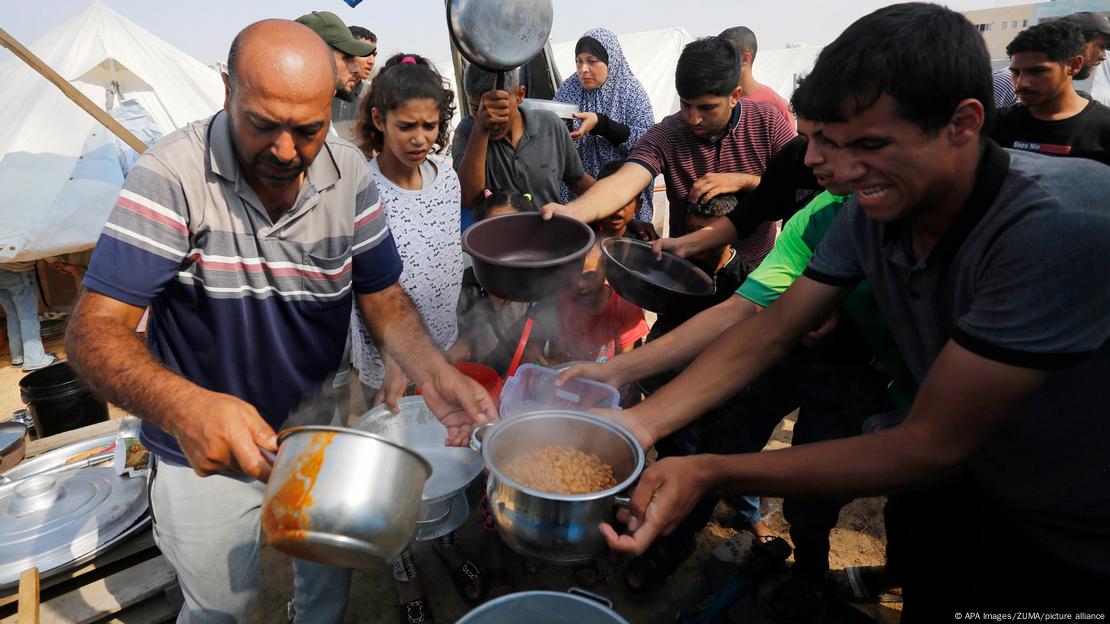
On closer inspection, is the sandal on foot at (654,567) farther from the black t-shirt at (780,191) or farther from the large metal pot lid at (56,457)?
the large metal pot lid at (56,457)

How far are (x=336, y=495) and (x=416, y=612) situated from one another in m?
1.96

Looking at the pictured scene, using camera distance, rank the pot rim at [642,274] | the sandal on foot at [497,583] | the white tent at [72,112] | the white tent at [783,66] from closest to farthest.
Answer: the pot rim at [642,274] → the sandal on foot at [497,583] → the white tent at [72,112] → the white tent at [783,66]

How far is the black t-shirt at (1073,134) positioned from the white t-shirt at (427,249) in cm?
376

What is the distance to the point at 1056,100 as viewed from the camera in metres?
3.82

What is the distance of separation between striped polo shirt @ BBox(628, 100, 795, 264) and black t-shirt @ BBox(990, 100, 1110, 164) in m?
1.69

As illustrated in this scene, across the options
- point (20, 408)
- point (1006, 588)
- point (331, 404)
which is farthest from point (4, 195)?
point (1006, 588)

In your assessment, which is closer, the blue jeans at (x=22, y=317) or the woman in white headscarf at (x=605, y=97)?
the woman in white headscarf at (x=605, y=97)

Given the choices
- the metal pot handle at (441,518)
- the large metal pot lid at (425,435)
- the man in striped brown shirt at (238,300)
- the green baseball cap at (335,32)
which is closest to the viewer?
the man in striped brown shirt at (238,300)

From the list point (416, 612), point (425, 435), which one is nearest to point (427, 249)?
point (425, 435)

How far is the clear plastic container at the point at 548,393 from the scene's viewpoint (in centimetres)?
221

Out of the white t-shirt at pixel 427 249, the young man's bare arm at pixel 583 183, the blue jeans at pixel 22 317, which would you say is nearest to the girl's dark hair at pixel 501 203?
the white t-shirt at pixel 427 249

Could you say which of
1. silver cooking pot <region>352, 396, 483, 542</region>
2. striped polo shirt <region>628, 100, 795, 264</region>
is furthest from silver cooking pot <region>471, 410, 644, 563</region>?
striped polo shirt <region>628, 100, 795, 264</region>

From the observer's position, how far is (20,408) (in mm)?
5039

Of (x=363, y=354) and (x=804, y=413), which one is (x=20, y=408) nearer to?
(x=363, y=354)
